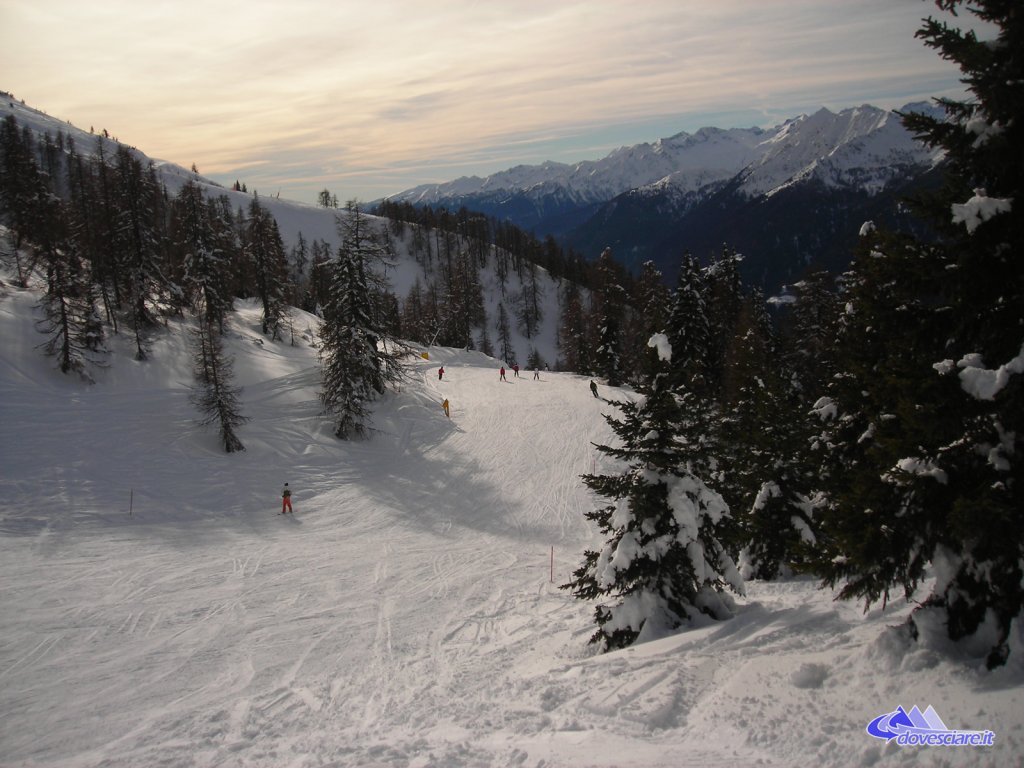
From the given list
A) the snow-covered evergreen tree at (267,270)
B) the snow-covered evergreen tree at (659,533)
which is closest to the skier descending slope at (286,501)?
the snow-covered evergreen tree at (659,533)

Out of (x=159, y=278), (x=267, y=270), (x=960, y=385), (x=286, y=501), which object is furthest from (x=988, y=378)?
(x=267, y=270)

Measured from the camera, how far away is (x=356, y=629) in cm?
1445

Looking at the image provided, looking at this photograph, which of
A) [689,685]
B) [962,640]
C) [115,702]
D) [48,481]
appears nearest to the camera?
[962,640]

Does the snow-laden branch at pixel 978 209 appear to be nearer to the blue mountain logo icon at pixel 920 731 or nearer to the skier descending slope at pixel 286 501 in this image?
the blue mountain logo icon at pixel 920 731

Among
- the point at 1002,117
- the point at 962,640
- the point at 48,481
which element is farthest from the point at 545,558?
the point at 48,481

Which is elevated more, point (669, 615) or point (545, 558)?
point (669, 615)

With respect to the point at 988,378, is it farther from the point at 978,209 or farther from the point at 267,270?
the point at 267,270

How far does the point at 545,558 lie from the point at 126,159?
44.3 meters

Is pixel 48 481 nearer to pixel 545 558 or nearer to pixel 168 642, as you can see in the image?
pixel 168 642

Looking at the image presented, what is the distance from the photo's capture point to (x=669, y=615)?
11.2m

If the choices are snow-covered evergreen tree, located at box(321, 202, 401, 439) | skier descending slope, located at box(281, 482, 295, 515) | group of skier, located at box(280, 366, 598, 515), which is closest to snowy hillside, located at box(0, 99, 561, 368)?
group of skier, located at box(280, 366, 598, 515)

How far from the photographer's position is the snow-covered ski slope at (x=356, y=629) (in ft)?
23.5

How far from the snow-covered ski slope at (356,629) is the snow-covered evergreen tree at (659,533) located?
0.89 metres

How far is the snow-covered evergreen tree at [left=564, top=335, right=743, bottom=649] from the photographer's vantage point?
10625mm
